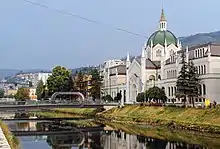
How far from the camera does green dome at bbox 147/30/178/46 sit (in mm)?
119812

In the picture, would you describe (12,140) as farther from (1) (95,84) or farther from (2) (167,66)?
(1) (95,84)

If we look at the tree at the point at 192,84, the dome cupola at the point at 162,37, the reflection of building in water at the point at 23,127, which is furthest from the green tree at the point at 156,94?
the reflection of building in water at the point at 23,127

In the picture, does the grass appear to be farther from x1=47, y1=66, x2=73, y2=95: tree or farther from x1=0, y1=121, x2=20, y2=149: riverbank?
x1=47, y1=66, x2=73, y2=95: tree

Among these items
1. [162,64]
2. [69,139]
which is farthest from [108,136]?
[162,64]

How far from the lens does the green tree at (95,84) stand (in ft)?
398

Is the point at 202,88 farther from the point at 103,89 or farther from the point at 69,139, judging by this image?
the point at 103,89

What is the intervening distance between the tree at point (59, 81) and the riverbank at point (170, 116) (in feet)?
104

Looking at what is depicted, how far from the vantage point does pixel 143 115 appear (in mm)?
74438

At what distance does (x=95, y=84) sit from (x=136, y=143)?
7872 centimetres

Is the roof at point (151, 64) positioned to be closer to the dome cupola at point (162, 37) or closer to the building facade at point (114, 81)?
the dome cupola at point (162, 37)

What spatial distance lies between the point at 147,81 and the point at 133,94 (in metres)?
7.25

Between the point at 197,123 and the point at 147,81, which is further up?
the point at 147,81

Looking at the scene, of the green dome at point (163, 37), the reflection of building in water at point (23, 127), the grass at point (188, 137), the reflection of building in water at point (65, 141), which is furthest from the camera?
the green dome at point (163, 37)

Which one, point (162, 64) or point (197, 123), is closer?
point (197, 123)
